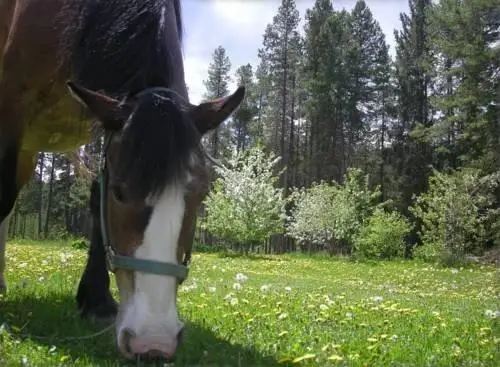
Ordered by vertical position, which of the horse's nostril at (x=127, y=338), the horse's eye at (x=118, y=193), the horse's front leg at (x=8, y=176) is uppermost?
the horse's front leg at (x=8, y=176)

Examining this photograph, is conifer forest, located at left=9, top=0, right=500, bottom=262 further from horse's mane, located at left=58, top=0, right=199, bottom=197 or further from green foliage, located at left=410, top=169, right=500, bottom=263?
horse's mane, located at left=58, top=0, right=199, bottom=197

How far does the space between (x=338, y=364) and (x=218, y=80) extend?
53.9 m

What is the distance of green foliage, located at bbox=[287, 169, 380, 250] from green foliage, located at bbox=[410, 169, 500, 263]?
4.60m

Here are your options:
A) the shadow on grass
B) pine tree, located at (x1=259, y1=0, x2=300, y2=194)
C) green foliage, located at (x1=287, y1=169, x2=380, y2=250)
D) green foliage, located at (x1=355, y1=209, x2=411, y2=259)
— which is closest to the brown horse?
the shadow on grass

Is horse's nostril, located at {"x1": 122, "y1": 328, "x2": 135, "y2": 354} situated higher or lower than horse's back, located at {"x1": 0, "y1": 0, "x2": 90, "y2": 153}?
lower

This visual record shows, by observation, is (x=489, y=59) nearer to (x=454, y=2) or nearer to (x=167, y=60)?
(x=454, y=2)

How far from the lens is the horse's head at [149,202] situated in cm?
260

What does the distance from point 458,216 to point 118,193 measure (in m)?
26.3

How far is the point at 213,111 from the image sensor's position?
331 centimetres

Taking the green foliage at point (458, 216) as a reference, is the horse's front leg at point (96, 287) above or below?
below

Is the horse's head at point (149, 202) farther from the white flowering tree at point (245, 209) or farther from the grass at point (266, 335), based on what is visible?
the white flowering tree at point (245, 209)

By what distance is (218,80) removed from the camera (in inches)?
2205

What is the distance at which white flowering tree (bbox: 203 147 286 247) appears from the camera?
30.5 m

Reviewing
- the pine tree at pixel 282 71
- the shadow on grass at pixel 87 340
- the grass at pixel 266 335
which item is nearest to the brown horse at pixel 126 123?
the shadow on grass at pixel 87 340
